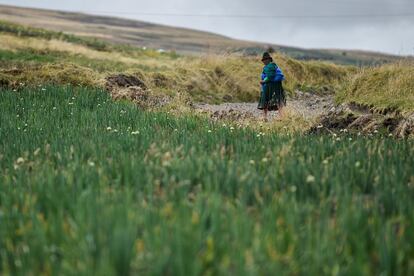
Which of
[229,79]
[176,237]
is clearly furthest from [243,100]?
[176,237]

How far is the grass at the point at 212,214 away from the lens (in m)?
2.95

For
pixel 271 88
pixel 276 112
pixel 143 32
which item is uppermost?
pixel 271 88

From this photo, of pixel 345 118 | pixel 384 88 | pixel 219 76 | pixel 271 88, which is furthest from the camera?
pixel 219 76

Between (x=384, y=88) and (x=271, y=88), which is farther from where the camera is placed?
(x=271, y=88)

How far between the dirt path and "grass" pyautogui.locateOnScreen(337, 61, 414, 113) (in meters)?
0.74

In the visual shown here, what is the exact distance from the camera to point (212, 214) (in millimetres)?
3348

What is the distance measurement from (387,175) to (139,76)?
14717 mm

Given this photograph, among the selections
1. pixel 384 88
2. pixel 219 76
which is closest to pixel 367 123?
pixel 384 88

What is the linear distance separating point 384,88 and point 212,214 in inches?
391

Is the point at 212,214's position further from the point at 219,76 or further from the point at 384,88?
the point at 219,76

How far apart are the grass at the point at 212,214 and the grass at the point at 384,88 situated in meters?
4.88

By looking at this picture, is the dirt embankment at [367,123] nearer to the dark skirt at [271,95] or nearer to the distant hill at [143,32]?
the dark skirt at [271,95]

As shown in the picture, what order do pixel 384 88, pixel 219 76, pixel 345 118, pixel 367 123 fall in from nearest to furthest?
pixel 367 123, pixel 345 118, pixel 384 88, pixel 219 76

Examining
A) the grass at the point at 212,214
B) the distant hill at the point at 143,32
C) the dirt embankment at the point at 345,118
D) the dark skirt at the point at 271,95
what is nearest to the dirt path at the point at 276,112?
the dirt embankment at the point at 345,118
